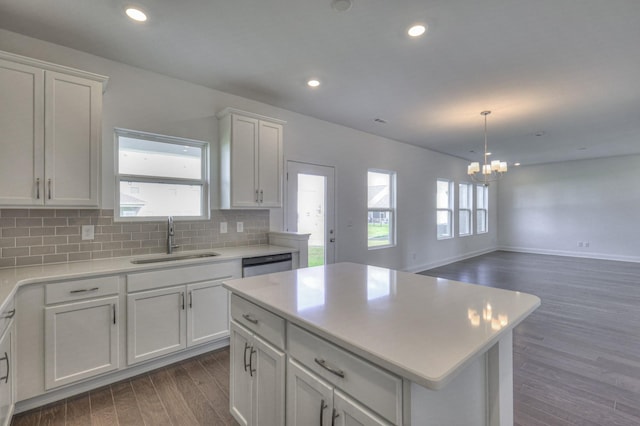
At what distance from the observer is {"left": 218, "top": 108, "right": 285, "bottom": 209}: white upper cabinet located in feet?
10.5

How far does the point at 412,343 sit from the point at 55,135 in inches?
110

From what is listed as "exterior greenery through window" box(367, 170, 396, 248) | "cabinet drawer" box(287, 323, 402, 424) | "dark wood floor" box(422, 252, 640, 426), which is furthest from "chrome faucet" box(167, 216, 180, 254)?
"exterior greenery through window" box(367, 170, 396, 248)

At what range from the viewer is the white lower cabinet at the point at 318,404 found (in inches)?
40.3

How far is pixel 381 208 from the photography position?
217 inches

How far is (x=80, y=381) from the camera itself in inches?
84.6

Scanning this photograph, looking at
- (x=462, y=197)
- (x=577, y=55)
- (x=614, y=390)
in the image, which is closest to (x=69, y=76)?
(x=577, y=55)

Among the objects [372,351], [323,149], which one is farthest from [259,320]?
[323,149]

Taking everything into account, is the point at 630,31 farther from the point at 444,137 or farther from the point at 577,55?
the point at 444,137

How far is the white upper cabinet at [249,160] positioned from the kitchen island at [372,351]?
1.67 m

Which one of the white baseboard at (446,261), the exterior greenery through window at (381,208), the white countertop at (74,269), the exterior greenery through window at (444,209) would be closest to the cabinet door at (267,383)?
the white countertop at (74,269)

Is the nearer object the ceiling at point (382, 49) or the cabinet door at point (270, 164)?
the ceiling at point (382, 49)

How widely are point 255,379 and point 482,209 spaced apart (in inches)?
357

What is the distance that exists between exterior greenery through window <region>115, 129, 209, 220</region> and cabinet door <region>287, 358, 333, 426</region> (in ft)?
7.80

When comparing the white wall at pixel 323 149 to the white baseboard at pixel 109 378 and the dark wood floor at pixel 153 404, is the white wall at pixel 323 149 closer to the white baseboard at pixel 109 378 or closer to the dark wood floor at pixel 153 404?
the white baseboard at pixel 109 378
